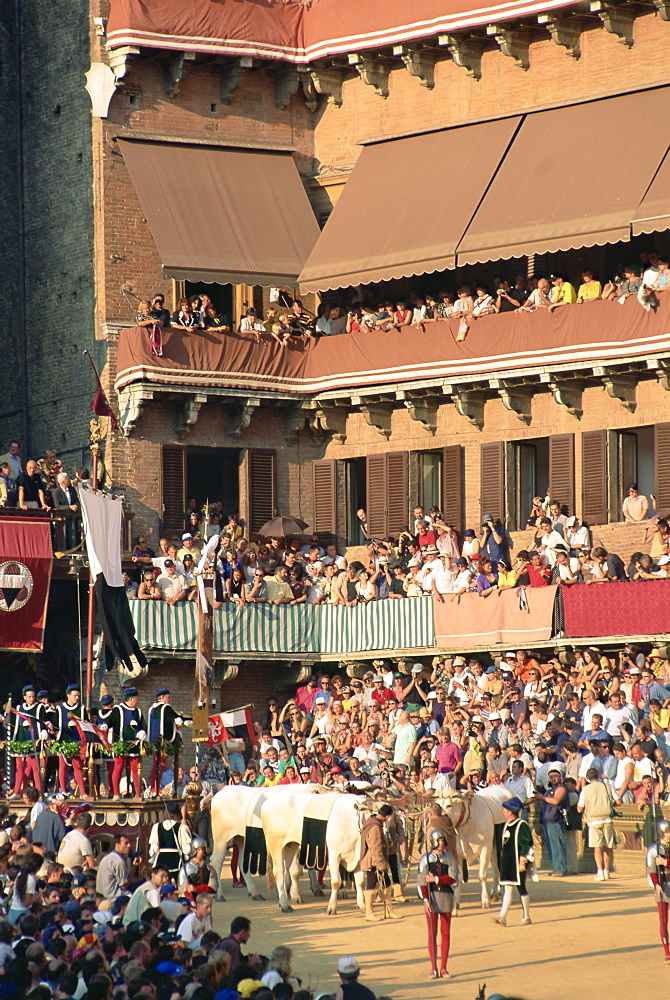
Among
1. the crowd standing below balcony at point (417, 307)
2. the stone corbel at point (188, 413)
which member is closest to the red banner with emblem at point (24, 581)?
the stone corbel at point (188, 413)

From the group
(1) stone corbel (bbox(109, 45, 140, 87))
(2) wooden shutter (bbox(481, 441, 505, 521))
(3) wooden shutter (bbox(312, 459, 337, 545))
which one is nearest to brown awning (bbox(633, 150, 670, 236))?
(2) wooden shutter (bbox(481, 441, 505, 521))

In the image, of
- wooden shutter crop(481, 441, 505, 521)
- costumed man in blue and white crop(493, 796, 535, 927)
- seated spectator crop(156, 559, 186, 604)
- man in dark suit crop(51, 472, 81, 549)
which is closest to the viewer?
costumed man in blue and white crop(493, 796, 535, 927)

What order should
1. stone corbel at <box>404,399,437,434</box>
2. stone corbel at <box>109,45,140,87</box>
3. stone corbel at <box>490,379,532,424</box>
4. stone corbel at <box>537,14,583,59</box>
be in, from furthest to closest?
1. stone corbel at <box>109,45,140,87</box>
2. stone corbel at <box>404,399,437,434</box>
3. stone corbel at <box>537,14,583,59</box>
4. stone corbel at <box>490,379,532,424</box>

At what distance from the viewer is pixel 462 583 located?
139 feet

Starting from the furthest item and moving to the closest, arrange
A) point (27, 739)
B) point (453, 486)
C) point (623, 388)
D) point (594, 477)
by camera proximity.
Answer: point (453, 486) → point (594, 477) → point (623, 388) → point (27, 739)

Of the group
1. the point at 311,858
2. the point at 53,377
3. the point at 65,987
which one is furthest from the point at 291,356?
the point at 65,987

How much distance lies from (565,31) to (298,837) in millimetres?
21289

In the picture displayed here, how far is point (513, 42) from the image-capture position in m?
45.6

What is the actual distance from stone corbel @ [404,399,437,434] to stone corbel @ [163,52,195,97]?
8956mm

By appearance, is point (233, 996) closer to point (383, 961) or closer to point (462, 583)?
point (383, 961)

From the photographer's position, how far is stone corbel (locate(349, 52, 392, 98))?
47.5 metres

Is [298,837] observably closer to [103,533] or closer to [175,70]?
[103,533]

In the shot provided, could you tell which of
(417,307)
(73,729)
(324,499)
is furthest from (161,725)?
(417,307)

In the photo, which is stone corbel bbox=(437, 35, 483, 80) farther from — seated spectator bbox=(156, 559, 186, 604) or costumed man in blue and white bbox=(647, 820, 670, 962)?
costumed man in blue and white bbox=(647, 820, 670, 962)
